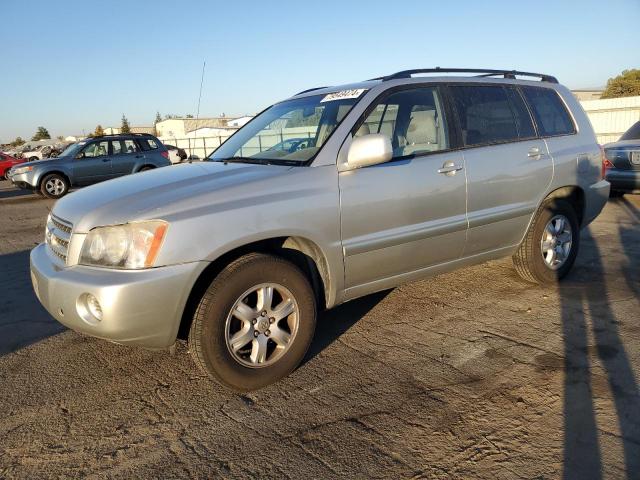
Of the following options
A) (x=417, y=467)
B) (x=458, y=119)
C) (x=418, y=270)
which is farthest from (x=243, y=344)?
(x=458, y=119)

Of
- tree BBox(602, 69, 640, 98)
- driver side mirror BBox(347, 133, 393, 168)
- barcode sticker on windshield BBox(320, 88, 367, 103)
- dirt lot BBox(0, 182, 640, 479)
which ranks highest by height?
tree BBox(602, 69, 640, 98)

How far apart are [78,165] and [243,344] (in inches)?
512

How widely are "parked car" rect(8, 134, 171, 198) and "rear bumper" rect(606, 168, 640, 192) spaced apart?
436 inches

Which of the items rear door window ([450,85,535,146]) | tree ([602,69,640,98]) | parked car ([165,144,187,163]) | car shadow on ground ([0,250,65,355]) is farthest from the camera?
tree ([602,69,640,98])

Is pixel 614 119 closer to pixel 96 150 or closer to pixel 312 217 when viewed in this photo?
pixel 96 150

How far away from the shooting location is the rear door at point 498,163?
409cm

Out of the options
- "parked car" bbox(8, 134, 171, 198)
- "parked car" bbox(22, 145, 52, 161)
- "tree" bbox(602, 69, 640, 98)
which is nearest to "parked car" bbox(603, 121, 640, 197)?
"parked car" bbox(8, 134, 171, 198)

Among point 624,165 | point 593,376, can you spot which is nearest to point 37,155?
point 624,165

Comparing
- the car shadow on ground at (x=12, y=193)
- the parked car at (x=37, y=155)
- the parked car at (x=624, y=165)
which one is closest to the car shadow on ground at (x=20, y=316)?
the parked car at (x=624, y=165)

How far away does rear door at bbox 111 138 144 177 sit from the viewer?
14430 mm

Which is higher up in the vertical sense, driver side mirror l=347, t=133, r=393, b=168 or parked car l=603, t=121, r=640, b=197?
driver side mirror l=347, t=133, r=393, b=168

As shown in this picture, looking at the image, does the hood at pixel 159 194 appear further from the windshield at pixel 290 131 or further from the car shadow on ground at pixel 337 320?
the car shadow on ground at pixel 337 320

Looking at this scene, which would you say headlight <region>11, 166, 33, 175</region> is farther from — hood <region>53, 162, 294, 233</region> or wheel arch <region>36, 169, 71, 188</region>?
hood <region>53, 162, 294, 233</region>

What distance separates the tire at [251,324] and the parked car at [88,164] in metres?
12.2
